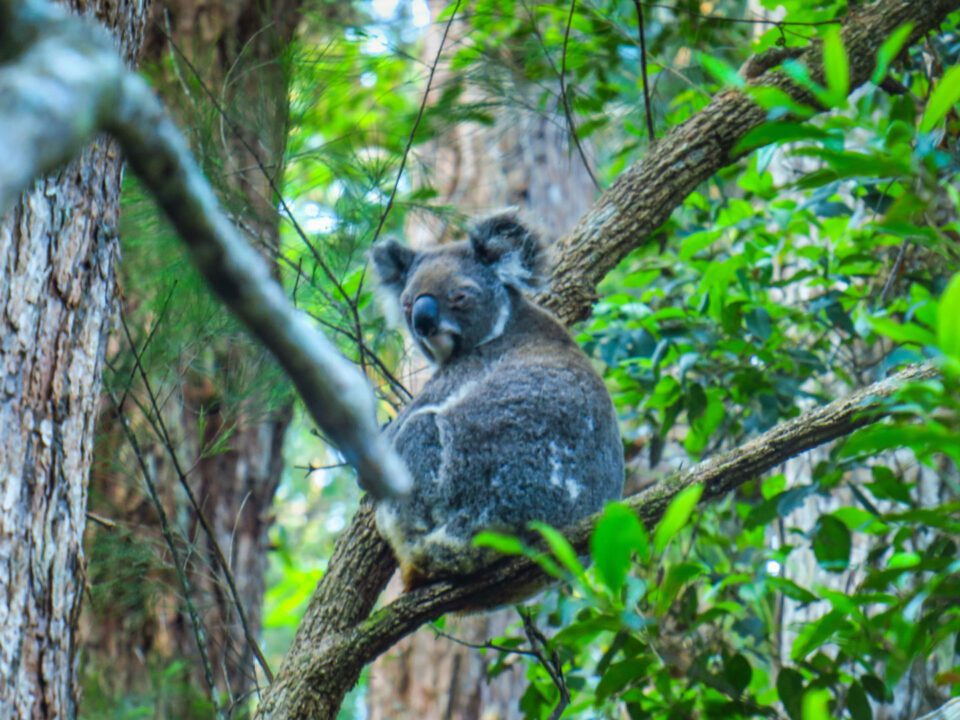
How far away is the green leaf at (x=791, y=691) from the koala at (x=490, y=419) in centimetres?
78

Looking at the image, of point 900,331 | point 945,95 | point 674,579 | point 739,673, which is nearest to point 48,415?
point 674,579

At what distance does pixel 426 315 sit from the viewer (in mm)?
3570

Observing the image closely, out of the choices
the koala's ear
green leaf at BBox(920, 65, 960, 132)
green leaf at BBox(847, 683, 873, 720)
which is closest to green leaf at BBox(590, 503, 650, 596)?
green leaf at BBox(920, 65, 960, 132)

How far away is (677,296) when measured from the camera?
463 centimetres

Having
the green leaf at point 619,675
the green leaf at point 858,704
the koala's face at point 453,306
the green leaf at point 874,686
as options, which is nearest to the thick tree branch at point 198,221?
the green leaf at point 619,675

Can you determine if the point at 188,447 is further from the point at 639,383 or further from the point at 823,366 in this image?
the point at 823,366

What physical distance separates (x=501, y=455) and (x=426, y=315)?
2.19ft

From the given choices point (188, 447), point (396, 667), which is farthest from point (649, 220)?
point (396, 667)

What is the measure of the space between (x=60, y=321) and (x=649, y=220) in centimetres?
206

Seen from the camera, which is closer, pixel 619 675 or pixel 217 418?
pixel 619 675

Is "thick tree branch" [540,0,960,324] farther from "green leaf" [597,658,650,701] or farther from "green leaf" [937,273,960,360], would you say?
"green leaf" [937,273,960,360]

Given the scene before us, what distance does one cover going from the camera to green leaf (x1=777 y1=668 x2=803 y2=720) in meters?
2.88

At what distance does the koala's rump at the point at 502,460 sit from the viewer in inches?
122

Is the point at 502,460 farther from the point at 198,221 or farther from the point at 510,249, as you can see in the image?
the point at 198,221
